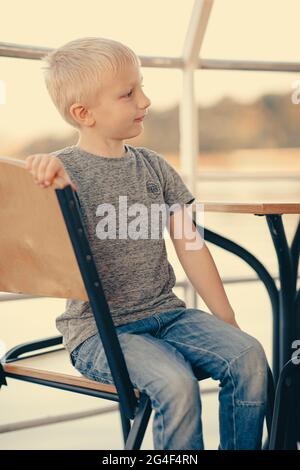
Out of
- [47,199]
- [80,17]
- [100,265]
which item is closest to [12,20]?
[80,17]

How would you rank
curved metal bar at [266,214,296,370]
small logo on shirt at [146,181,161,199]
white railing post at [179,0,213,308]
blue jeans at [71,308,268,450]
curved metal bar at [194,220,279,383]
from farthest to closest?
white railing post at [179,0,213,308] → curved metal bar at [266,214,296,370] → curved metal bar at [194,220,279,383] → small logo on shirt at [146,181,161,199] → blue jeans at [71,308,268,450]

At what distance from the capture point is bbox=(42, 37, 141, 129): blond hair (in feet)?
4.83

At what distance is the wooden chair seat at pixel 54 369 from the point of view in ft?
4.32

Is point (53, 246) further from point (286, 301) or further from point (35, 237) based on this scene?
point (286, 301)

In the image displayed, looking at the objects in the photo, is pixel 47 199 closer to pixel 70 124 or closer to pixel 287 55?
pixel 70 124

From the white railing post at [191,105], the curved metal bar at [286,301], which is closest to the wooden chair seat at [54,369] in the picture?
the curved metal bar at [286,301]

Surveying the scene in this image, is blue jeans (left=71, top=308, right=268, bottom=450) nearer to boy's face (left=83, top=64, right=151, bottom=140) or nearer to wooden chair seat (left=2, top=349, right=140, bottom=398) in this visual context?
wooden chair seat (left=2, top=349, right=140, bottom=398)

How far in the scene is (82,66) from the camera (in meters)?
1.48

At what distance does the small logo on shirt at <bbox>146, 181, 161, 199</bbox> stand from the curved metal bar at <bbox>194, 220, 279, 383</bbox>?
0.18 m

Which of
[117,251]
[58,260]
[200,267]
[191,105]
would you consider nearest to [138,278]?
[117,251]

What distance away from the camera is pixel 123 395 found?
124 centimetres

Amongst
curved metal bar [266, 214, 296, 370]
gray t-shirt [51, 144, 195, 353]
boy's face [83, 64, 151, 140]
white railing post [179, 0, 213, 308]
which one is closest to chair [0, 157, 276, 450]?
gray t-shirt [51, 144, 195, 353]

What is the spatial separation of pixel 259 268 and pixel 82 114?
70cm

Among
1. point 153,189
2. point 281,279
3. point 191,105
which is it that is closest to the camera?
point 153,189
